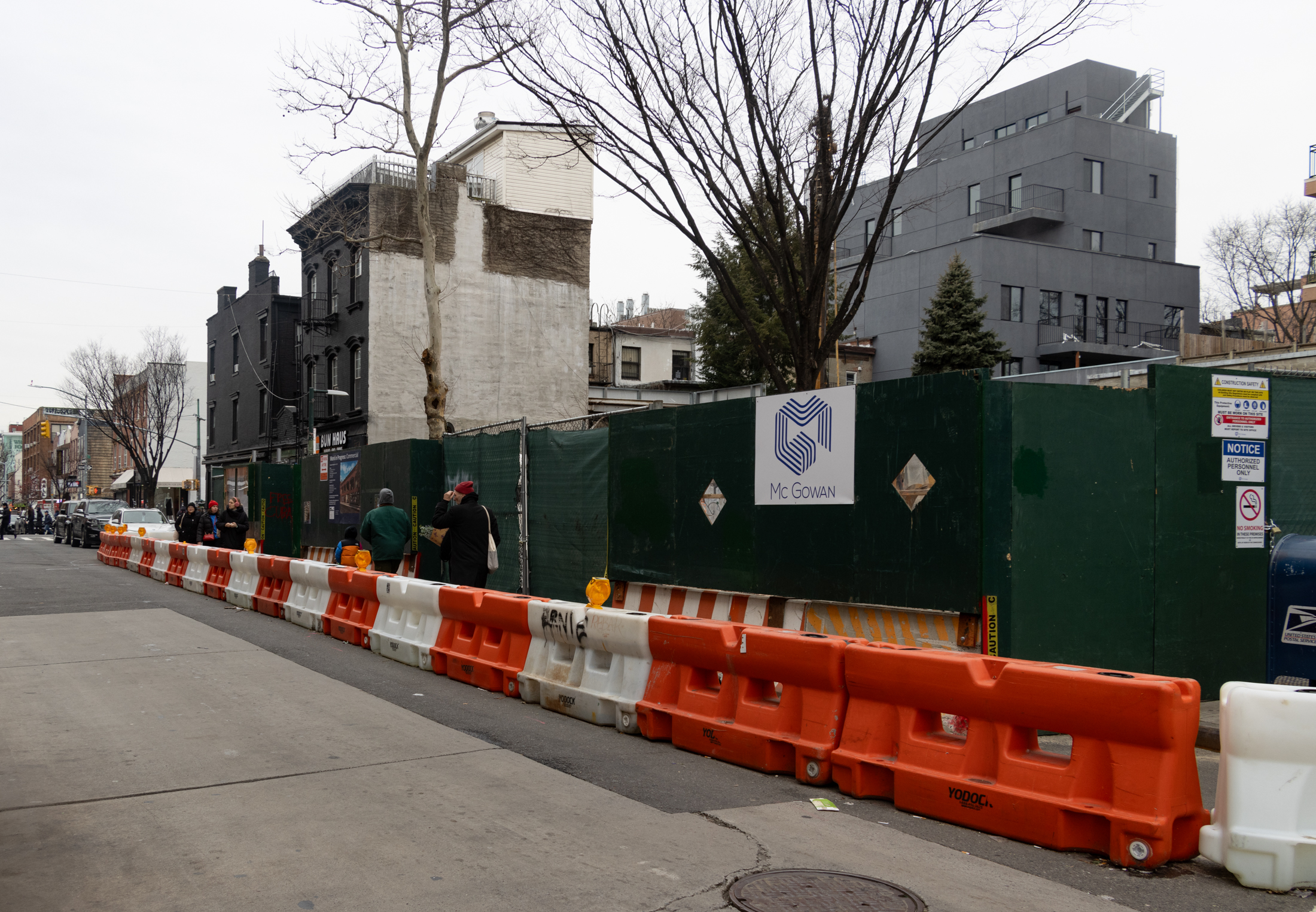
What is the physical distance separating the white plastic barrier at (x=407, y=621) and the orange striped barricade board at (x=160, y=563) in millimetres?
12150

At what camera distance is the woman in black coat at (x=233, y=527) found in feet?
74.5

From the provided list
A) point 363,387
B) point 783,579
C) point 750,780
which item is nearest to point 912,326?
point 363,387

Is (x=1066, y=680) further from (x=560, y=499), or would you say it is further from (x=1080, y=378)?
(x=1080, y=378)

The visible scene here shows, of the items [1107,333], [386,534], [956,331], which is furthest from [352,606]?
[1107,333]

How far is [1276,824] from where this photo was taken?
4.60m

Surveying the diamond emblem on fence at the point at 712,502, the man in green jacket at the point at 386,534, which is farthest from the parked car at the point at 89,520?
the diamond emblem on fence at the point at 712,502

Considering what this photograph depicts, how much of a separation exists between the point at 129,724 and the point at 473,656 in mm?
2924

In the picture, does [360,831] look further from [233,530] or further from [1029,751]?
[233,530]

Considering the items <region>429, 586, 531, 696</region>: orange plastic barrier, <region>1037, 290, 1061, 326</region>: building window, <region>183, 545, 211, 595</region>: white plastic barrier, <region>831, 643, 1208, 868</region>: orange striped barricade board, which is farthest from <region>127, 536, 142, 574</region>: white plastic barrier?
<region>1037, 290, 1061, 326</region>: building window

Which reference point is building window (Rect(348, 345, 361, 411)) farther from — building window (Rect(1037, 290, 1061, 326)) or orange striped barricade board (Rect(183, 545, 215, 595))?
building window (Rect(1037, 290, 1061, 326))

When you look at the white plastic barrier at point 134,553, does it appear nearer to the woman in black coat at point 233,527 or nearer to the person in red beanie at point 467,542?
the woman in black coat at point 233,527

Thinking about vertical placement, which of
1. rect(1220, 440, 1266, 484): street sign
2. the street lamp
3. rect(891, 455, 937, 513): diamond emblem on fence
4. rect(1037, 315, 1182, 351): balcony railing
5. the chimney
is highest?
the chimney

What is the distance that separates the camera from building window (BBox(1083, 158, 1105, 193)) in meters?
49.8

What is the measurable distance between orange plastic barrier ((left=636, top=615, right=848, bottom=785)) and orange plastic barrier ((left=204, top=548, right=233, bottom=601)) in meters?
12.6
